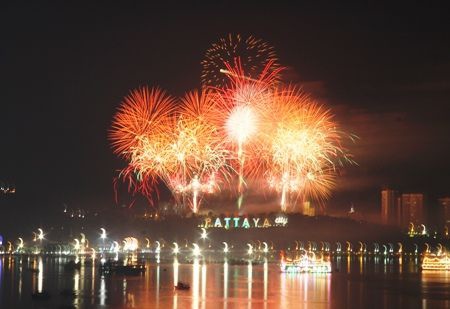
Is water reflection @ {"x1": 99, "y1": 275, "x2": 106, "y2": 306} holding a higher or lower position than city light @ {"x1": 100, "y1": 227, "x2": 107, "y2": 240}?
lower

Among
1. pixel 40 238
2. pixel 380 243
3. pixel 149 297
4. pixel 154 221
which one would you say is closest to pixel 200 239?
pixel 154 221

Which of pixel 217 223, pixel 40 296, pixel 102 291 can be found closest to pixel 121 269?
pixel 102 291

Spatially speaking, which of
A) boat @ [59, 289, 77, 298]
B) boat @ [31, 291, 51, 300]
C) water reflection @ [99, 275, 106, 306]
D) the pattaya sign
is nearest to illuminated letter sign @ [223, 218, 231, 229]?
the pattaya sign

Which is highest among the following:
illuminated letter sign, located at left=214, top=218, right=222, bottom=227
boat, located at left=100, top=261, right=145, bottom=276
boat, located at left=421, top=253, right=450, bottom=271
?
illuminated letter sign, located at left=214, top=218, right=222, bottom=227

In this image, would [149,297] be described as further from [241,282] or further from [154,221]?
[154,221]

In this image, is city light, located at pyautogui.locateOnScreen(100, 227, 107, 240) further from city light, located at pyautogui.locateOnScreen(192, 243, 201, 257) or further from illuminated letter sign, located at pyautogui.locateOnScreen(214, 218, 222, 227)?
illuminated letter sign, located at pyautogui.locateOnScreen(214, 218, 222, 227)

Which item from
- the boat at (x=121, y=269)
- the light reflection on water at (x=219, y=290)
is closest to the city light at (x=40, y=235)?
the light reflection on water at (x=219, y=290)

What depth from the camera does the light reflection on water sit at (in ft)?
147

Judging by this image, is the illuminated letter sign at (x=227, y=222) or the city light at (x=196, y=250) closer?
the city light at (x=196, y=250)

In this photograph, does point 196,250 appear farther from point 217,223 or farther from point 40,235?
point 40,235

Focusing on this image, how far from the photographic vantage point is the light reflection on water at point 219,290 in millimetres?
44812

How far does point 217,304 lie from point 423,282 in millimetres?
28083

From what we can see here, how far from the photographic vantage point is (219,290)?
5288 centimetres

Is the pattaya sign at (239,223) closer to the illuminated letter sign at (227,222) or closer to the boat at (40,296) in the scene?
the illuminated letter sign at (227,222)
